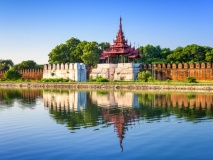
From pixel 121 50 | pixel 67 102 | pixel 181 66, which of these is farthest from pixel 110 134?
pixel 121 50

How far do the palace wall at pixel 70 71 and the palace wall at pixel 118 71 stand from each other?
70.3 inches

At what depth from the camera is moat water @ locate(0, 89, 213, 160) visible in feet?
40.4

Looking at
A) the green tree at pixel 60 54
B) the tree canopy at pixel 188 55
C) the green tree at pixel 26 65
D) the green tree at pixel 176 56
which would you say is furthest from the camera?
the green tree at pixel 26 65

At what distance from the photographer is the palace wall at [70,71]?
5719cm

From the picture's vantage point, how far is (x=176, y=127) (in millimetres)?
16875

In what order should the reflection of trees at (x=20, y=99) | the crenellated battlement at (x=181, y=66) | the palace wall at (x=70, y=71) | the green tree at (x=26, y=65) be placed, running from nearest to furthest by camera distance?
1. the reflection of trees at (x=20, y=99)
2. the crenellated battlement at (x=181, y=66)
3. the palace wall at (x=70, y=71)
4. the green tree at (x=26, y=65)

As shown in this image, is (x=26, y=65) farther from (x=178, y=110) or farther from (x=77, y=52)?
(x=178, y=110)

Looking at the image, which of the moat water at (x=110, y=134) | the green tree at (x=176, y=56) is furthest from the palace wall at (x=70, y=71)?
the moat water at (x=110, y=134)

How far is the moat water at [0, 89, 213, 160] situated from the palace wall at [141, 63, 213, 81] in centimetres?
2536

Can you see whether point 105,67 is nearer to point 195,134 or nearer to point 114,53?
point 114,53

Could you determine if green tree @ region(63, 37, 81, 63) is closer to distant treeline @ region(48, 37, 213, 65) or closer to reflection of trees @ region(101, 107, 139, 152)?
distant treeline @ region(48, 37, 213, 65)

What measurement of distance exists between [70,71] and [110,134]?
43203 mm

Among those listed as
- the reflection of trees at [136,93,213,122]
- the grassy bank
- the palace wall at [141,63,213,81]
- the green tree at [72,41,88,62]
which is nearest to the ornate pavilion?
the palace wall at [141,63,213,81]

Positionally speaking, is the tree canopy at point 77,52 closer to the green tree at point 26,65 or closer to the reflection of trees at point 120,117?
the green tree at point 26,65
